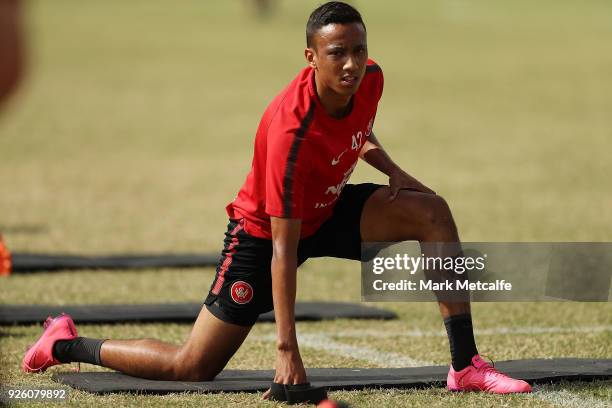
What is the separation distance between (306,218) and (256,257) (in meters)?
0.28

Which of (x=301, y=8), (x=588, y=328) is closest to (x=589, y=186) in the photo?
(x=588, y=328)

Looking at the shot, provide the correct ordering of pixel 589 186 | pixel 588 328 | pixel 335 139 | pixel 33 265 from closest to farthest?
pixel 335 139 < pixel 588 328 < pixel 33 265 < pixel 589 186

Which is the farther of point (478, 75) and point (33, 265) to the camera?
point (478, 75)

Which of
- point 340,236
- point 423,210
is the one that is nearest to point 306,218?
point 340,236

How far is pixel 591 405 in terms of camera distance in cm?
505

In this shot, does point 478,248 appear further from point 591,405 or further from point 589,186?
point 589,186

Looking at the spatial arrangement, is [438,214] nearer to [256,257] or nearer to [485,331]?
[256,257]

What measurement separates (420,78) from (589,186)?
511 inches

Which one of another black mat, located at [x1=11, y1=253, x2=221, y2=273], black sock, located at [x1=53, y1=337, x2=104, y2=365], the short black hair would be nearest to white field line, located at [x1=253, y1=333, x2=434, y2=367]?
black sock, located at [x1=53, y1=337, x2=104, y2=365]

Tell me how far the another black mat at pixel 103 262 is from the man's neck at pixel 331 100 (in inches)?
177

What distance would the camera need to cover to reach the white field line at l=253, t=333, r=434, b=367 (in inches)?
243

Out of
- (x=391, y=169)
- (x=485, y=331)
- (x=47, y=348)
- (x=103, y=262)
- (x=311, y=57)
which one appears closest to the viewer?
(x=311, y=57)

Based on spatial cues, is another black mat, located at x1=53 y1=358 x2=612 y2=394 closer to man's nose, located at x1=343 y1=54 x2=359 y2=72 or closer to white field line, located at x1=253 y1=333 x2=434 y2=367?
white field line, located at x1=253 y1=333 x2=434 y2=367

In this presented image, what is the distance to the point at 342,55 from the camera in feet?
16.0
